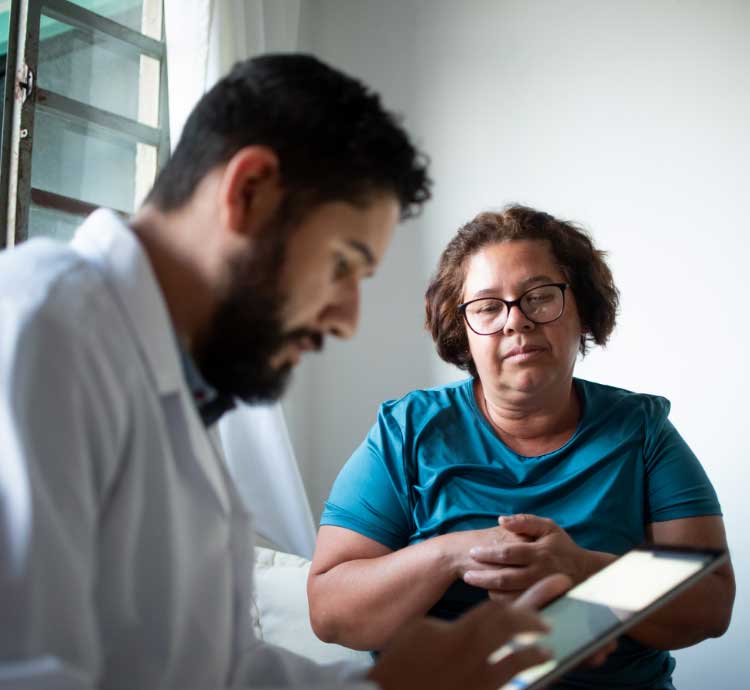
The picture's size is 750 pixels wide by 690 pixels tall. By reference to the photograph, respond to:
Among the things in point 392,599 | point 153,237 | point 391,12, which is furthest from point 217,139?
point 391,12

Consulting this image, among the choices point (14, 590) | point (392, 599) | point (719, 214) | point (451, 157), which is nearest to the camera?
Result: point (14, 590)

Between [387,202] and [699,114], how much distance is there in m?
1.70

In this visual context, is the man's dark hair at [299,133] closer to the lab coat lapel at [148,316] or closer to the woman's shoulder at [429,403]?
the lab coat lapel at [148,316]

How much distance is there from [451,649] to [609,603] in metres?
0.26

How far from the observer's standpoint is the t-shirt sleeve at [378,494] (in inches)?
59.3

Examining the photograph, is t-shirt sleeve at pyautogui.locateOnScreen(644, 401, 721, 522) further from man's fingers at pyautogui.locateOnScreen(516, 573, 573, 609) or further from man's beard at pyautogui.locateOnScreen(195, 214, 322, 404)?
man's beard at pyautogui.locateOnScreen(195, 214, 322, 404)

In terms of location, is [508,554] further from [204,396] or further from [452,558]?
[204,396]

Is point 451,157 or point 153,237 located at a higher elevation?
point 451,157

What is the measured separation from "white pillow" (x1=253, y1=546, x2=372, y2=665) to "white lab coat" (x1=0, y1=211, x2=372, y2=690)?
2.67ft

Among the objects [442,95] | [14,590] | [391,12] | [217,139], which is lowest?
[14,590]

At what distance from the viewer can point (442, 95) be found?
8.88 feet

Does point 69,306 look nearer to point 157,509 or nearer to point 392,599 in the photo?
point 157,509

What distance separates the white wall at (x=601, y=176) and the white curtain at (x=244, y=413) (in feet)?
1.81

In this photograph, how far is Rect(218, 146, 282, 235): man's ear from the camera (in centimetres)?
77
